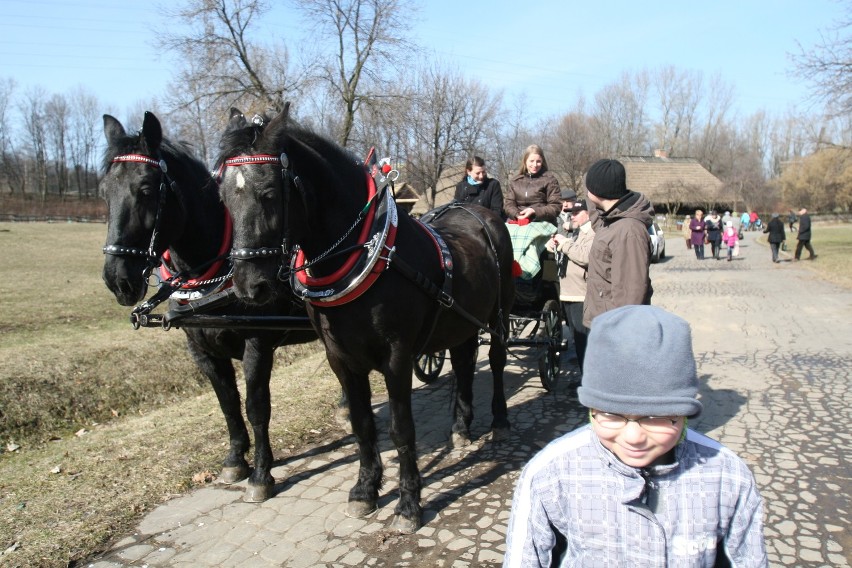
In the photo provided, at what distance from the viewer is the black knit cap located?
3.67m

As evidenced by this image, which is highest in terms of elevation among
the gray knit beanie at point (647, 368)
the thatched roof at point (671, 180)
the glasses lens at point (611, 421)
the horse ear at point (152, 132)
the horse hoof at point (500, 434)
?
the thatched roof at point (671, 180)

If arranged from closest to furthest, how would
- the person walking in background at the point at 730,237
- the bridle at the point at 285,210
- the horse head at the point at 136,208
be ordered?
the bridle at the point at 285,210, the horse head at the point at 136,208, the person walking in background at the point at 730,237

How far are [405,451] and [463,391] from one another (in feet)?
4.79

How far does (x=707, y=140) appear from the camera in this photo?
68.2 m

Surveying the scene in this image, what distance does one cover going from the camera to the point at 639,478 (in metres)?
1.62

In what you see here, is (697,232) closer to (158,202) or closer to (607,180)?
(607,180)

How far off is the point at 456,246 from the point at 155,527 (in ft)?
8.74

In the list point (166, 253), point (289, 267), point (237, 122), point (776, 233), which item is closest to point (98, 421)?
point (166, 253)

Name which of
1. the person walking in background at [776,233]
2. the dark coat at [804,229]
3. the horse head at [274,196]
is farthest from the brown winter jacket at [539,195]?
the dark coat at [804,229]

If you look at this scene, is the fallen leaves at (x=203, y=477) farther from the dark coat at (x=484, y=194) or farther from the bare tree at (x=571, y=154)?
the bare tree at (x=571, y=154)

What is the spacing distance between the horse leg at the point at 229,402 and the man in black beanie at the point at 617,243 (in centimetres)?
262

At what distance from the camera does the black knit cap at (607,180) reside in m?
3.67

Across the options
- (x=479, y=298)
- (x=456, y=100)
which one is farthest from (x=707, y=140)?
(x=479, y=298)

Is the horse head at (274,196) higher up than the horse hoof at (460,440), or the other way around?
the horse head at (274,196)
